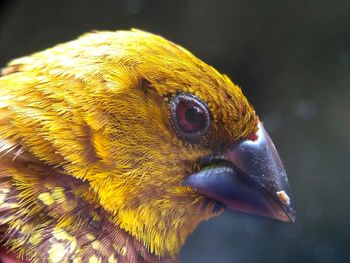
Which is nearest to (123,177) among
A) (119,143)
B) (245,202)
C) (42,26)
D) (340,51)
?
(119,143)

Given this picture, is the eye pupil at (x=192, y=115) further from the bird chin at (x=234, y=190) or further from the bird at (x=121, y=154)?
the bird chin at (x=234, y=190)

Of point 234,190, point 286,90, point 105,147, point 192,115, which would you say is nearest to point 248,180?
point 234,190

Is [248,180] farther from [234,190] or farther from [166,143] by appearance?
[166,143]

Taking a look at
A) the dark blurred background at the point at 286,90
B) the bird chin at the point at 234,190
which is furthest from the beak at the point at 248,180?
the dark blurred background at the point at 286,90

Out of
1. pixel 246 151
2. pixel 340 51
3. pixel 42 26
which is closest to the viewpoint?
pixel 246 151

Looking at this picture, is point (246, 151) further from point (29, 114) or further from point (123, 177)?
point (29, 114)
